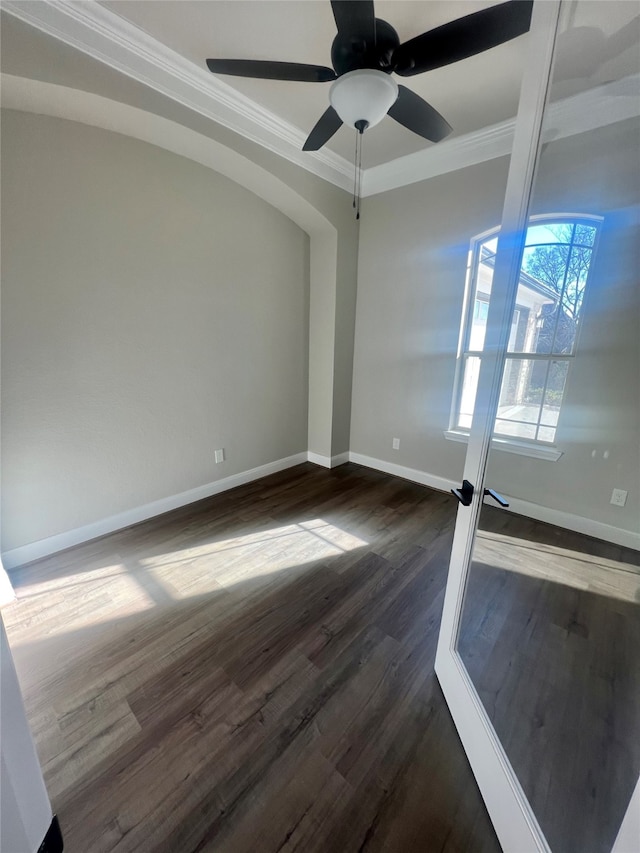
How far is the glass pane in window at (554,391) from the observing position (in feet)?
5.90

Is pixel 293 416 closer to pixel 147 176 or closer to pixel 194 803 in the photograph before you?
pixel 147 176

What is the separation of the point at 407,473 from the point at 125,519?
8.52 ft

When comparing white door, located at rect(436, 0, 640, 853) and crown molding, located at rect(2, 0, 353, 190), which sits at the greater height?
crown molding, located at rect(2, 0, 353, 190)

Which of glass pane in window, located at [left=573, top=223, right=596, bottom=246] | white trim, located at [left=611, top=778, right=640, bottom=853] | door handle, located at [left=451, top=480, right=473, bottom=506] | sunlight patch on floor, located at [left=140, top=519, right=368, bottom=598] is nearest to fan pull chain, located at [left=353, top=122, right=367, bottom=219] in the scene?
glass pane in window, located at [left=573, top=223, right=596, bottom=246]

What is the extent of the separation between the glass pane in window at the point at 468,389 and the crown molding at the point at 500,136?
61.9 inches

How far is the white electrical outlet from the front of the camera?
183 centimetres

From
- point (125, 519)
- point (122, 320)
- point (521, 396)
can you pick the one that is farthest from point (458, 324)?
point (125, 519)

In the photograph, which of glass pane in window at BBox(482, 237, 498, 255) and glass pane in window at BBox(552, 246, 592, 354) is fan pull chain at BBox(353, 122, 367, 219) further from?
glass pane in window at BBox(552, 246, 592, 354)

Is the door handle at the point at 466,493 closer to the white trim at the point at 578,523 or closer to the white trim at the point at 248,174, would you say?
the white trim at the point at 578,523

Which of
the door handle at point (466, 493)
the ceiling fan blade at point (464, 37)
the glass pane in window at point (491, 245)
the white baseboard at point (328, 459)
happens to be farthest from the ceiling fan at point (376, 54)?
the white baseboard at point (328, 459)

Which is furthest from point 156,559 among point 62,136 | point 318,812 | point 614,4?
point 614,4

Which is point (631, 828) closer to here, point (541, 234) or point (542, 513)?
point (541, 234)

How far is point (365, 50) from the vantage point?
4.38 feet

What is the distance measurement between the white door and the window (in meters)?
0.01
